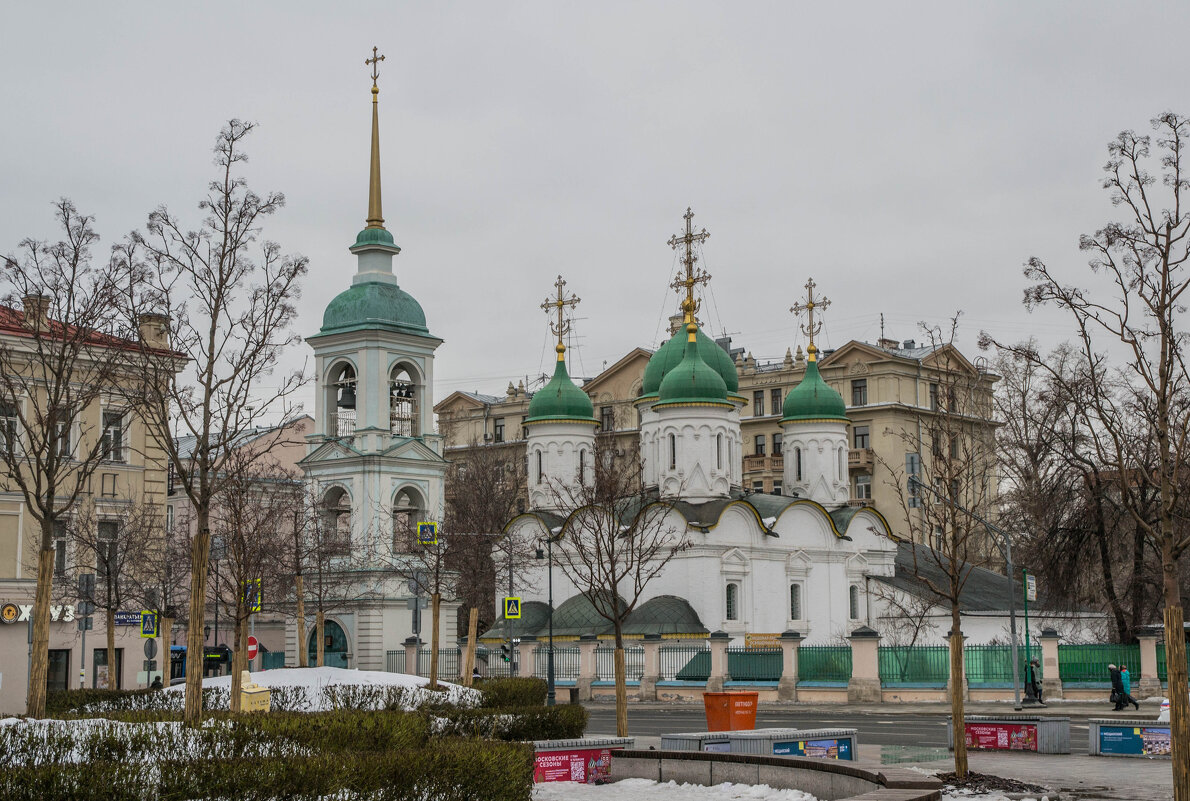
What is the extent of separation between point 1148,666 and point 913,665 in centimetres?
673

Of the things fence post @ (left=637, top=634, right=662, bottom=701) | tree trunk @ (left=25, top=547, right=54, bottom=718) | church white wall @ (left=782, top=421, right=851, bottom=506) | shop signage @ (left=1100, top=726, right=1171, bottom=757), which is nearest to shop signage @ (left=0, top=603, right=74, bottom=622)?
tree trunk @ (left=25, top=547, right=54, bottom=718)

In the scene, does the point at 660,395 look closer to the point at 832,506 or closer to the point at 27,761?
the point at 832,506

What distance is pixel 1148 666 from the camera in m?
38.3

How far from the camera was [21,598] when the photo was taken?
33.7 meters

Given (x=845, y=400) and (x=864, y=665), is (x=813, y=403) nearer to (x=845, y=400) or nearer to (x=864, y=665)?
(x=845, y=400)

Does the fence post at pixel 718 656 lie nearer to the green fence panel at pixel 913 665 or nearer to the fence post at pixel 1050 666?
the green fence panel at pixel 913 665

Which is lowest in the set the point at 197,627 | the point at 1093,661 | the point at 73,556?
the point at 1093,661

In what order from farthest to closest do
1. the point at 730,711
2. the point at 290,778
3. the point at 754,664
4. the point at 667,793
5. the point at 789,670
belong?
the point at 754,664, the point at 789,670, the point at 730,711, the point at 667,793, the point at 290,778

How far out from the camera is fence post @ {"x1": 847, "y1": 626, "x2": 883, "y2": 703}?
4069 centimetres

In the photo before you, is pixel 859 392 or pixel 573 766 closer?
pixel 573 766

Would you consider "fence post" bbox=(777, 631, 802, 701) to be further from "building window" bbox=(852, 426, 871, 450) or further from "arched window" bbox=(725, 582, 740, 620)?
"building window" bbox=(852, 426, 871, 450)

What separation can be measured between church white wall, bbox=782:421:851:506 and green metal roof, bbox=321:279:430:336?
17461 mm

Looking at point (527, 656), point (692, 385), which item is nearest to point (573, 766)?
point (527, 656)

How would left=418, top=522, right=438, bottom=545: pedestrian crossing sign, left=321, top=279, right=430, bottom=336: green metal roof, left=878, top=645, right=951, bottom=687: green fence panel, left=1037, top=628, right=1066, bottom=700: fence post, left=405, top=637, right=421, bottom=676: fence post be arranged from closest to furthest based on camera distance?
left=418, top=522, right=438, bottom=545: pedestrian crossing sign < left=1037, top=628, right=1066, bottom=700: fence post < left=878, top=645, right=951, bottom=687: green fence panel < left=405, top=637, right=421, bottom=676: fence post < left=321, top=279, right=430, bottom=336: green metal roof
